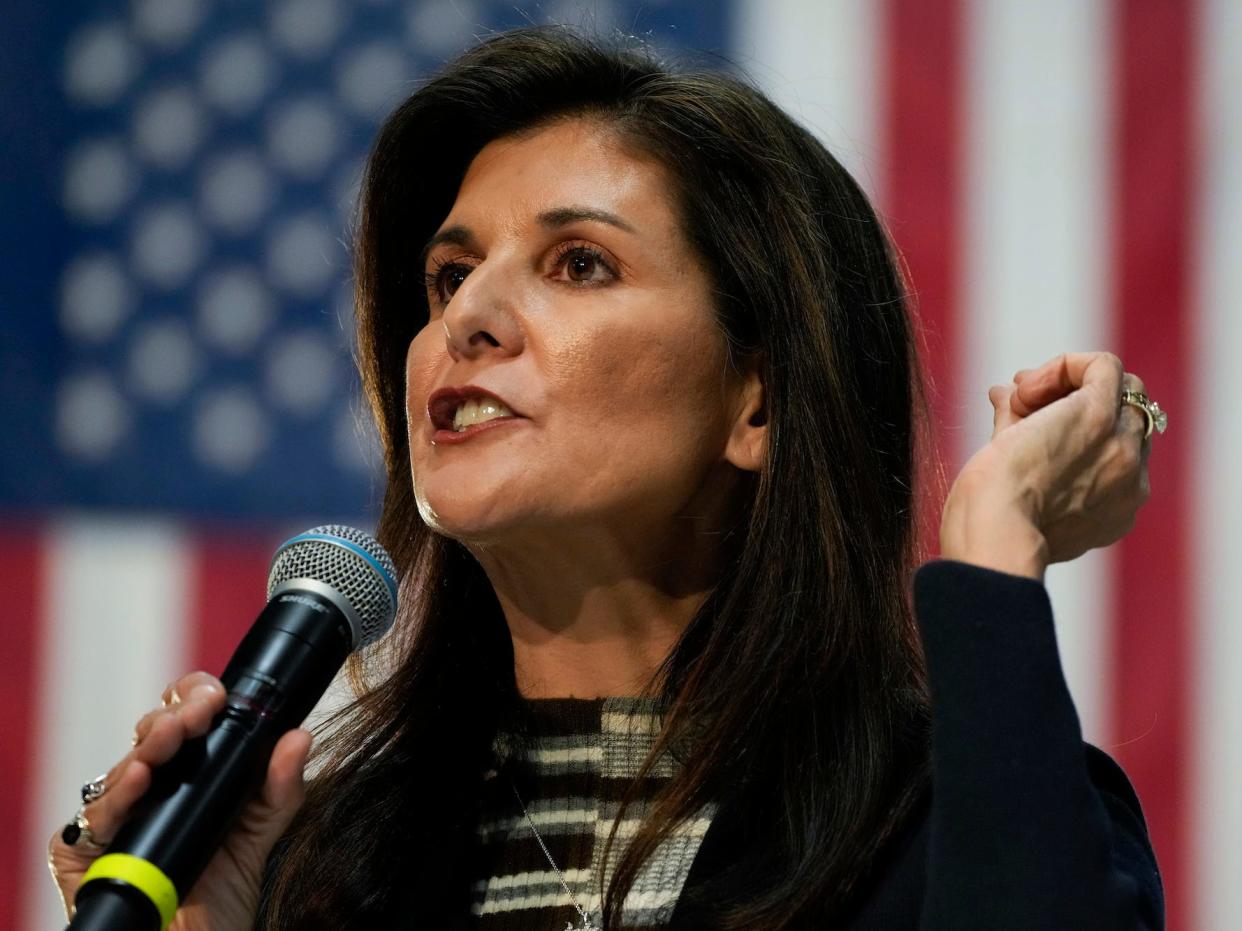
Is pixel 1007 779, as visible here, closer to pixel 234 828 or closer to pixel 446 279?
pixel 234 828

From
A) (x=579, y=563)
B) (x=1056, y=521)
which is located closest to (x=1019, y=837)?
(x=1056, y=521)

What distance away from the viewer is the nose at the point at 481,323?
5.62 ft

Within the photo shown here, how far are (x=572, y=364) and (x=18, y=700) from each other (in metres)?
1.76

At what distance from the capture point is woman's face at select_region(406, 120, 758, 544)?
1683mm

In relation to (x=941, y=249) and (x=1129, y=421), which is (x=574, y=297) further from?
(x=941, y=249)

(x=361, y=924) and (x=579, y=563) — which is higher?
(x=579, y=563)

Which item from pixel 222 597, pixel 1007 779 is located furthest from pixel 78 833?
pixel 222 597

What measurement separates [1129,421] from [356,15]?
211 cm

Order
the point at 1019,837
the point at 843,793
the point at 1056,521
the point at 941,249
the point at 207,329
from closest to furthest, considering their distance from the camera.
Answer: the point at 1019,837, the point at 1056,521, the point at 843,793, the point at 941,249, the point at 207,329

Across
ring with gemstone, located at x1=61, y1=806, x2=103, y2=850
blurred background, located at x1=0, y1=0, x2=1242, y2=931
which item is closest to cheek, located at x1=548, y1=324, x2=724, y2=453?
ring with gemstone, located at x1=61, y1=806, x2=103, y2=850

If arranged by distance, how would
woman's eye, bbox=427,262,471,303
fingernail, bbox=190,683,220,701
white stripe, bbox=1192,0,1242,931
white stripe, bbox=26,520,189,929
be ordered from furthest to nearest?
1. white stripe, bbox=26,520,189,929
2. white stripe, bbox=1192,0,1242,931
3. woman's eye, bbox=427,262,471,303
4. fingernail, bbox=190,683,220,701

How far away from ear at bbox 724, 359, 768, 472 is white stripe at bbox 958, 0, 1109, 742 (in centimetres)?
103

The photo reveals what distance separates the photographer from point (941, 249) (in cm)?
293

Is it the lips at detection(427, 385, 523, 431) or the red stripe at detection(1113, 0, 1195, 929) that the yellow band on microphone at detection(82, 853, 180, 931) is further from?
the red stripe at detection(1113, 0, 1195, 929)
